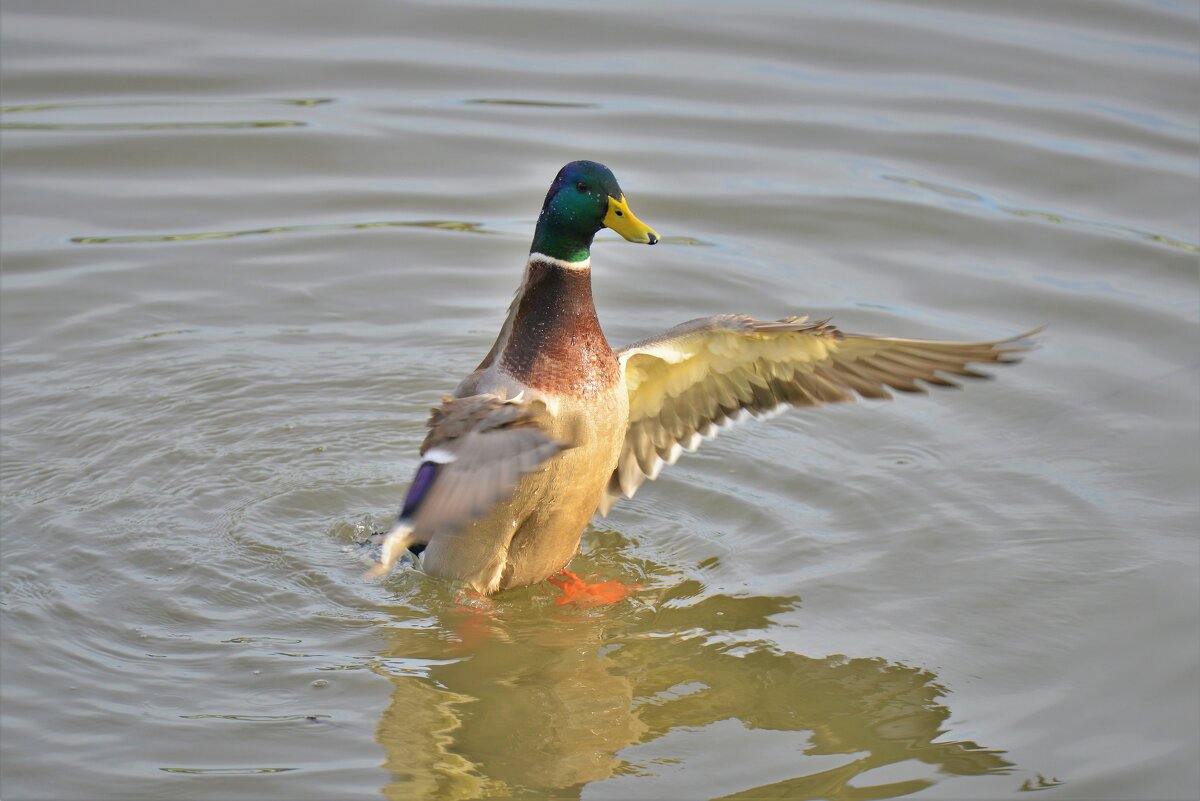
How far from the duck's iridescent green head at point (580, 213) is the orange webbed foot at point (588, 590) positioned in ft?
3.99

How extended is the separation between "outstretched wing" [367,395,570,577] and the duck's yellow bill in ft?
2.55

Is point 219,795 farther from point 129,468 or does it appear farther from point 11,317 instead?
point 11,317

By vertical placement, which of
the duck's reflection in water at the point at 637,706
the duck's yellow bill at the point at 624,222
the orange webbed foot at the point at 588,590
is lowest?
the duck's reflection in water at the point at 637,706

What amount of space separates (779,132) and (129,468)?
481cm

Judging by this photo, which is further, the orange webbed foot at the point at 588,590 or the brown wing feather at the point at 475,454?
the orange webbed foot at the point at 588,590

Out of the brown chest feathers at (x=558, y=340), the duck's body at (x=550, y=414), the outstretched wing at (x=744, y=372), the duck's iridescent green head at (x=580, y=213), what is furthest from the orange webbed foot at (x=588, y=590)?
the duck's iridescent green head at (x=580, y=213)

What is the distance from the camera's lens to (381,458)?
6.37m

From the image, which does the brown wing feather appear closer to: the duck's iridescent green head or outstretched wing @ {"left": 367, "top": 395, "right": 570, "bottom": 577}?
outstretched wing @ {"left": 367, "top": 395, "right": 570, "bottom": 577}

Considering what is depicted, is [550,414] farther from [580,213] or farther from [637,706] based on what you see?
[637,706]

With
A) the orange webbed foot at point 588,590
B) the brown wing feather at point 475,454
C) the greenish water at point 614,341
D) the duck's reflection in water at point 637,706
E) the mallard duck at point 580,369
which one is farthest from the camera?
the orange webbed foot at point 588,590

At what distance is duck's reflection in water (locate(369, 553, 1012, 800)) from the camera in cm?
445

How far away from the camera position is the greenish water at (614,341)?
4652 mm

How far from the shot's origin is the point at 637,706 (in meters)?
4.84

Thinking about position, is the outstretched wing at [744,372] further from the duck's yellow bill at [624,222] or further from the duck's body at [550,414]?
the duck's yellow bill at [624,222]
